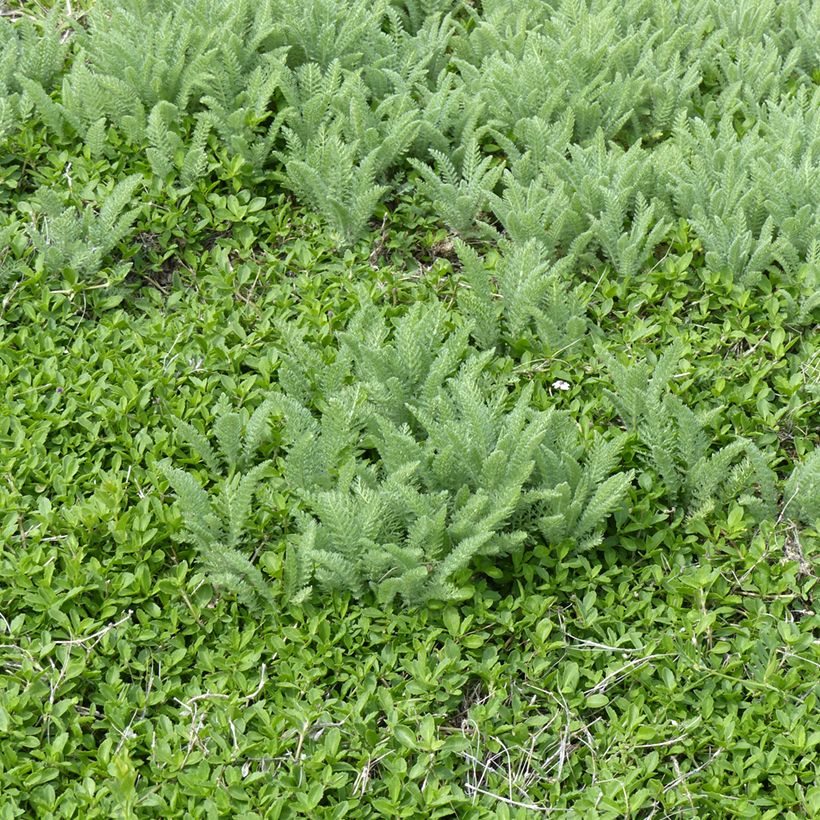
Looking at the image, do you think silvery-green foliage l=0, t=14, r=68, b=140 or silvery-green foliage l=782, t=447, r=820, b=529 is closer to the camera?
silvery-green foliage l=782, t=447, r=820, b=529

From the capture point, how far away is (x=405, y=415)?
3.44m

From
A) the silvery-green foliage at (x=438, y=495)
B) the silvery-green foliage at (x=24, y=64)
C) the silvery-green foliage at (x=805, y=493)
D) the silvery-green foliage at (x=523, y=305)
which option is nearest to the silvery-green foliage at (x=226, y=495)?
the silvery-green foliage at (x=438, y=495)

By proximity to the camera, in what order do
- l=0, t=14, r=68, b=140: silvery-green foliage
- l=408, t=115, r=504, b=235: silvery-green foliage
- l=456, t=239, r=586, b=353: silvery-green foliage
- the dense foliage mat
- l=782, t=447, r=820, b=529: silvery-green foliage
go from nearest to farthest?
1. the dense foliage mat
2. l=782, t=447, r=820, b=529: silvery-green foliage
3. l=456, t=239, r=586, b=353: silvery-green foliage
4. l=408, t=115, r=504, b=235: silvery-green foliage
5. l=0, t=14, r=68, b=140: silvery-green foliage

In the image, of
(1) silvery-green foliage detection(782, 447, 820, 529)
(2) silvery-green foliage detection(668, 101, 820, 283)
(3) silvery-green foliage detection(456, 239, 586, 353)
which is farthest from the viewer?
(2) silvery-green foliage detection(668, 101, 820, 283)

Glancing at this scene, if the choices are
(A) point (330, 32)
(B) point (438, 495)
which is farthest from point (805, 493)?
(A) point (330, 32)

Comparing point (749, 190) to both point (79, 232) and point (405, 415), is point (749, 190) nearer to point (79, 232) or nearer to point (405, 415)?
point (405, 415)

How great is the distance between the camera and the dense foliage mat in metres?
2.78

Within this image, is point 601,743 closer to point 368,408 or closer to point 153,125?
point 368,408

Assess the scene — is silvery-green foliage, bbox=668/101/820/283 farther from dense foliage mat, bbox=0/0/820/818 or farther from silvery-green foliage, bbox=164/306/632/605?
silvery-green foliage, bbox=164/306/632/605

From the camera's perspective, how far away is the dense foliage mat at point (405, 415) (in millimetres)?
2783

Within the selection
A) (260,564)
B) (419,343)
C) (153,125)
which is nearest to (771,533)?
(419,343)

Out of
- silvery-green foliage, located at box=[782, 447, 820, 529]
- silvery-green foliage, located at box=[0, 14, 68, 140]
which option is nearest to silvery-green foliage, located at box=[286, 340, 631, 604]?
silvery-green foliage, located at box=[782, 447, 820, 529]

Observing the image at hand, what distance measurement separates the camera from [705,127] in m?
4.31

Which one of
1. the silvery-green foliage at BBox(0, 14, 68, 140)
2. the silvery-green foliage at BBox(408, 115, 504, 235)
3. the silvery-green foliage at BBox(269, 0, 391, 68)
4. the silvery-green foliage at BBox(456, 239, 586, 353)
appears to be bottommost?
the silvery-green foliage at BBox(456, 239, 586, 353)
